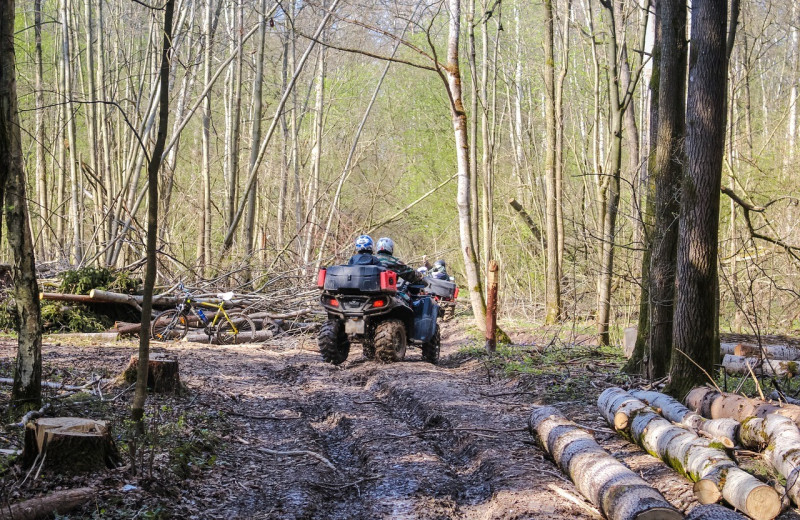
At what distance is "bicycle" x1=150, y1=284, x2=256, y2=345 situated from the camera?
1357 centimetres

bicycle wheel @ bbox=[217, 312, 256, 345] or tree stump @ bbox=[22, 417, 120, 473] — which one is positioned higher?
→ tree stump @ bbox=[22, 417, 120, 473]

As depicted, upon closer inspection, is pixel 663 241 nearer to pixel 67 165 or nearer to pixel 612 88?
pixel 612 88

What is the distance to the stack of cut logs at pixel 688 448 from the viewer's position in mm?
4133

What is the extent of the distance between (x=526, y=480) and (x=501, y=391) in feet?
11.9

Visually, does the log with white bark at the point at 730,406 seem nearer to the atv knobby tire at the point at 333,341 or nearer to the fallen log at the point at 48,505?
the fallen log at the point at 48,505

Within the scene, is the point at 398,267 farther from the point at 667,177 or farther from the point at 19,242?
the point at 19,242

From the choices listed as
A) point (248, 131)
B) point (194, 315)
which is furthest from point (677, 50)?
point (248, 131)

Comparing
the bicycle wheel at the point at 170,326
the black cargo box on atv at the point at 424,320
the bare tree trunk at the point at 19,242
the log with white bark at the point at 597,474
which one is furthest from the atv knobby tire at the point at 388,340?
the bare tree trunk at the point at 19,242

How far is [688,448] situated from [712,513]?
1.07 m

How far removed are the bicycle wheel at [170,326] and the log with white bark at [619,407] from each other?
8.83 metres

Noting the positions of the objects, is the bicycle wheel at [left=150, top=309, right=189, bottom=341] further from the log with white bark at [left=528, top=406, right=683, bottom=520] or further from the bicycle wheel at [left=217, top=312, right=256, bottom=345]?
the log with white bark at [left=528, top=406, right=683, bottom=520]

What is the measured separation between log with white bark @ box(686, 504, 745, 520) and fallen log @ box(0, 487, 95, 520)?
314 centimetres

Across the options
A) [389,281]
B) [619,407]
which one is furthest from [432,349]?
[619,407]

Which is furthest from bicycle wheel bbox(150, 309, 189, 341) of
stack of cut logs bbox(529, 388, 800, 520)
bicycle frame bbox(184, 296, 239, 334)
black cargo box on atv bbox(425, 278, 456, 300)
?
stack of cut logs bbox(529, 388, 800, 520)
